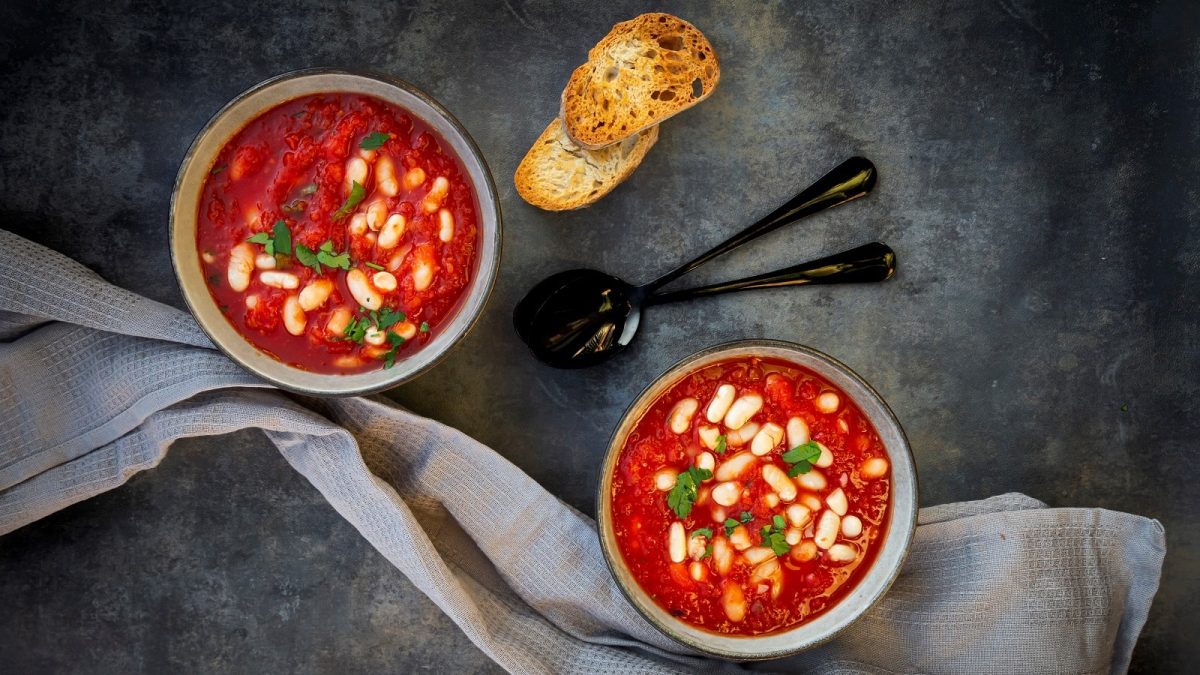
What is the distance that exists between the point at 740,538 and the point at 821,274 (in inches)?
33.6

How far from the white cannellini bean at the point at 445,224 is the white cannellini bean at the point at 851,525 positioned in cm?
134

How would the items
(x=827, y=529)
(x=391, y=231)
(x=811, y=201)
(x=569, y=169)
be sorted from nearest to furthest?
(x=391, y=231), (x=827, y=529), (x=569, y=169), (x=811, y=201)

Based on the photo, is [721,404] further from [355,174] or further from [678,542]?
[355,174]

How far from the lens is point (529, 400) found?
2.69 metres

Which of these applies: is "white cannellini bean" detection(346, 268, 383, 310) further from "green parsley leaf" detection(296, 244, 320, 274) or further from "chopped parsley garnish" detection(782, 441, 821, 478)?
"chopped parsley garnish" detection(782, 441, 821, 478)

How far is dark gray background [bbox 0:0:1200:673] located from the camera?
8.59 feet

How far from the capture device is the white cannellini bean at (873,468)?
236cm

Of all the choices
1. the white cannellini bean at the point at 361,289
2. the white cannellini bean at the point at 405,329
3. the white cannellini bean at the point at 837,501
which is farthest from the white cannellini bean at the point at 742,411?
the white cannellini bean at the point at 361,289

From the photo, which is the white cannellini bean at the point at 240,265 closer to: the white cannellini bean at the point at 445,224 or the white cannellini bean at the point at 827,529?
the white cannellini bean at the point at 445,224

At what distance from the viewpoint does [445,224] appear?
2273 millimetres

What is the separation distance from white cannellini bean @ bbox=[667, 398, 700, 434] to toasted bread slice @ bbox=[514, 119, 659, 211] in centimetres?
67

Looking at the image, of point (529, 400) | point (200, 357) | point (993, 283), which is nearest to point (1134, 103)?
point (993, 283)

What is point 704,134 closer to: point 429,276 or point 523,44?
point 523,44

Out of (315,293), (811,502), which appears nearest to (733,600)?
(811,502)
